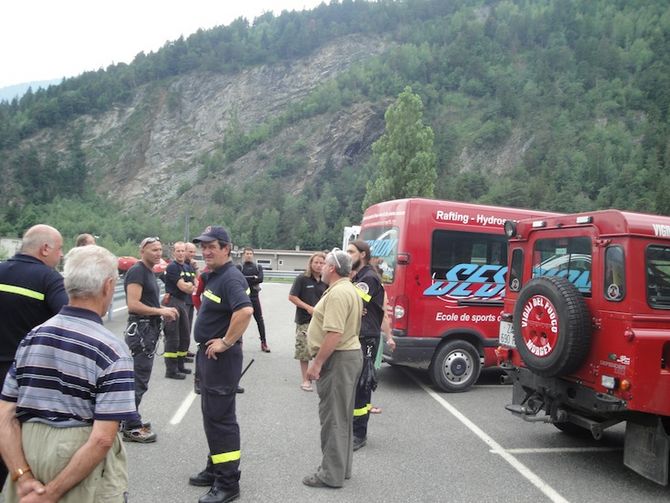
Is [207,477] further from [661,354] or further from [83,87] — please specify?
[83,87]

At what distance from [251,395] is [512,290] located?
3366 mm

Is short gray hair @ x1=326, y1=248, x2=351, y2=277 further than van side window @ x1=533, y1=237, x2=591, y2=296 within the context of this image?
No

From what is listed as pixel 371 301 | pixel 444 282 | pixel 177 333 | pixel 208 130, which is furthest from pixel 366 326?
pixel 208 130

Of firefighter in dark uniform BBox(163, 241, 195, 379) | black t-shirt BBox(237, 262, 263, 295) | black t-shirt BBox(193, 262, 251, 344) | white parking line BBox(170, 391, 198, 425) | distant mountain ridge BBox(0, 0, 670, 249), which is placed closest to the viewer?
black t-shirt BBox(193, 262, 251, 344)

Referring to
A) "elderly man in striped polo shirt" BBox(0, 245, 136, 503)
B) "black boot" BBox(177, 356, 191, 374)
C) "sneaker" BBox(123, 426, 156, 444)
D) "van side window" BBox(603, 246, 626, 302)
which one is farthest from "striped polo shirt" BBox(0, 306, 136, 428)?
"black boot" BBox(177, 356, 191, 374)

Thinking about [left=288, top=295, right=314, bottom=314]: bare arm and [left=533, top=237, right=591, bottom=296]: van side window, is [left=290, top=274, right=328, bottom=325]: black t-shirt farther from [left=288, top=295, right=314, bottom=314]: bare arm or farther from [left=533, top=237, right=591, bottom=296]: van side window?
[left=533, top=237, right=591, bottom=296]: van side window

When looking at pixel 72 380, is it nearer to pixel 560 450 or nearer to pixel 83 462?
pixel 83 462

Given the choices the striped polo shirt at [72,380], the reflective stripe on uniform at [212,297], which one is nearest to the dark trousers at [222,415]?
the reflective stripe on uniform at [212,297]

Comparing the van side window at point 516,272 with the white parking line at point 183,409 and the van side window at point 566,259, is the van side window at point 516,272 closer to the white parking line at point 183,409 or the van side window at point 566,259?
the van side window at point 566,259

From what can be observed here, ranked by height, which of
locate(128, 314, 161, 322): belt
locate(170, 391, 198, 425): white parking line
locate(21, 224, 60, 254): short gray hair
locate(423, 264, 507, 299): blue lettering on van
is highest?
locate(21, 224, 60, 254): short gray hair

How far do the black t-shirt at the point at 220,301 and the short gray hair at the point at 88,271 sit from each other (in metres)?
1.62

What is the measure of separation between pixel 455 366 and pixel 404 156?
35711 millimetres

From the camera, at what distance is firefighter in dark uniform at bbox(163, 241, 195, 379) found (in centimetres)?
744

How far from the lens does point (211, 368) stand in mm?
3814
